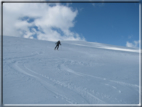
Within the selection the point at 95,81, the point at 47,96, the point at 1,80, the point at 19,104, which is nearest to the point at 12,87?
the point at 1,80

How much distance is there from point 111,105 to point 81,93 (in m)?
1.09

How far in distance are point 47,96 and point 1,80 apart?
7.66 feet

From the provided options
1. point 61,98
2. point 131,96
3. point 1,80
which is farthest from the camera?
point 1,80

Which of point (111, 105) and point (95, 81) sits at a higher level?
point (95, 81)

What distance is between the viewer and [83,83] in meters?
4.59

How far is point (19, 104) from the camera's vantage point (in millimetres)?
3213

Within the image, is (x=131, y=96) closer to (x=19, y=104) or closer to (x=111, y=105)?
(x=111, y=105)

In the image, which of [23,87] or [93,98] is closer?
[93,98]

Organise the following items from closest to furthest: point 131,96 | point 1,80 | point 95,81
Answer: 1. point 131,96
2. point 1,80
3. point 95,81

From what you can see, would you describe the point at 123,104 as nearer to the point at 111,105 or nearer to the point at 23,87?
the point at 111,105

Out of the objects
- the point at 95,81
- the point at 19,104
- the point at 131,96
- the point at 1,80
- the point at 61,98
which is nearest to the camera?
the point at 19,104

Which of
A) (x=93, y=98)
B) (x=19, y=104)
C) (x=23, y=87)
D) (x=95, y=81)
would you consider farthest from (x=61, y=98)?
(x=95, y=81)

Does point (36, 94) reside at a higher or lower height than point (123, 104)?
higher

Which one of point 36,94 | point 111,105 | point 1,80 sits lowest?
point 111,105
